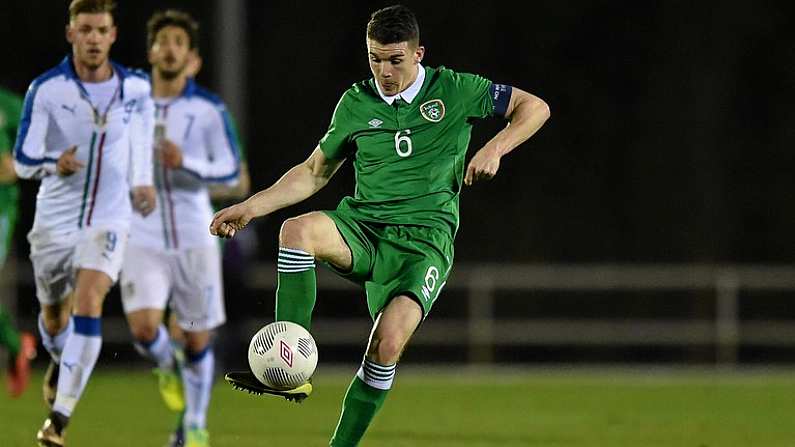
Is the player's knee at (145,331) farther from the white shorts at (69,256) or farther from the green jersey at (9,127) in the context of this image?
the green jersey at (9,127)

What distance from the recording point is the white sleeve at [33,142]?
371 inches

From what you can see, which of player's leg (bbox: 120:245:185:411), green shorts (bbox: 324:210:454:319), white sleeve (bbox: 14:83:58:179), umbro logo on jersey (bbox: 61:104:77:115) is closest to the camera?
green shorts (bbox: 324:210:454:319)

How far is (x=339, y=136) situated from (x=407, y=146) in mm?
332

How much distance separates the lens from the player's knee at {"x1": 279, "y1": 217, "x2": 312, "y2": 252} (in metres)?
7.81

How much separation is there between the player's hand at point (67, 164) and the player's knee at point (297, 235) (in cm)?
183

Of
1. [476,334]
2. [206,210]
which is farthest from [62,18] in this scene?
[206,210]

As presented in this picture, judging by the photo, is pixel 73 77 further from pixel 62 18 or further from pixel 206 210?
pixel 62 18

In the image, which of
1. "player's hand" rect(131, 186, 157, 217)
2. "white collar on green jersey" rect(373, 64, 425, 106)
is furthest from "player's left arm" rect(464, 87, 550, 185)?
"player's hand" rect(131, 186, 157, 217)

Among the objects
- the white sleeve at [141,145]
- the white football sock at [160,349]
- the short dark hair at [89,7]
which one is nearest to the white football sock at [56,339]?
the white football sock at [160,349]

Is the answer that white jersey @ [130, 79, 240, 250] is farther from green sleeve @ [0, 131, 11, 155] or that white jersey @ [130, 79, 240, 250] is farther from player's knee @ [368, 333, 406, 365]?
player's knee @ [368, 333, 406, 365]

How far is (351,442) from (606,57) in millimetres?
17723

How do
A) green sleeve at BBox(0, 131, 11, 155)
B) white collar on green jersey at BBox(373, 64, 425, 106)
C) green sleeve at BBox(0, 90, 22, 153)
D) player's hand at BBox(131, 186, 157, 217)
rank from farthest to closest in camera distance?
green sleeve at BBox(0, 90, 22, 153)
green sleeve at BBox(0, 131, 11, 155)
player's hand at BBox(131, 186, 157, 217)
white collar on green jersey at BBox(373, 64, 425, 106)

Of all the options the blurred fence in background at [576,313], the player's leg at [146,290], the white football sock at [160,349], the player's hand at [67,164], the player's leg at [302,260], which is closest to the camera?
the player's leg at [302,260]

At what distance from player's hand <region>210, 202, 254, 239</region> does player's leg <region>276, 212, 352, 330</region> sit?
190mm
